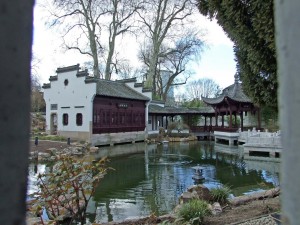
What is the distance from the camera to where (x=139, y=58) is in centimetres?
3884

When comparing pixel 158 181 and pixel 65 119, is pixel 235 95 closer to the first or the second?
pixel 65 119

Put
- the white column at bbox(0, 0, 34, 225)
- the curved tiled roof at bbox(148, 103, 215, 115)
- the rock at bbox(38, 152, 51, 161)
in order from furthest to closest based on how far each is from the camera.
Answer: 1. the curved tiled roof at bbox(148, 103, 215, 115)
2. the rock at bbox(38, 152, 51, 161)
3. the white column at bbox(0, 0, 34, 225)

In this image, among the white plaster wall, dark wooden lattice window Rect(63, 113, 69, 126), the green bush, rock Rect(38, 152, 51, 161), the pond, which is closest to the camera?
the green bush

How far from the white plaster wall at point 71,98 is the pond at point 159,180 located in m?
6.86

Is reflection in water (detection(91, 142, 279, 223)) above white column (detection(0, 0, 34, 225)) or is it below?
below

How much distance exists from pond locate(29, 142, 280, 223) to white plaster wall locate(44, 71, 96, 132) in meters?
6.86

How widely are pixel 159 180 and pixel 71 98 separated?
49.8ft

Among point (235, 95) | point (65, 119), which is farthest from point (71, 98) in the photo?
point (235, 95)

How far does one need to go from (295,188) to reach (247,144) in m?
18.0

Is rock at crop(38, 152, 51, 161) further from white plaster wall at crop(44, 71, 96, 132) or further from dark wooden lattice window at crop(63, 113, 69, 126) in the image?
dark wooden lattice window at crop(63, 113, 69, 126)

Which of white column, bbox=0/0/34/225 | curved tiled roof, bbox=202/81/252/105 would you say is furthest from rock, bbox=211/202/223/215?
curved tiled roof, bbox=202/81/252/105

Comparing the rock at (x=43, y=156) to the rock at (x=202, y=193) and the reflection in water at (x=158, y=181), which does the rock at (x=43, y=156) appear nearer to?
the reflection in water at (x=158, y=181)

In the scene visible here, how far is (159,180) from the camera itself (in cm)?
1057

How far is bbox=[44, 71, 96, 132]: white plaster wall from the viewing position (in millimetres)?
22562
